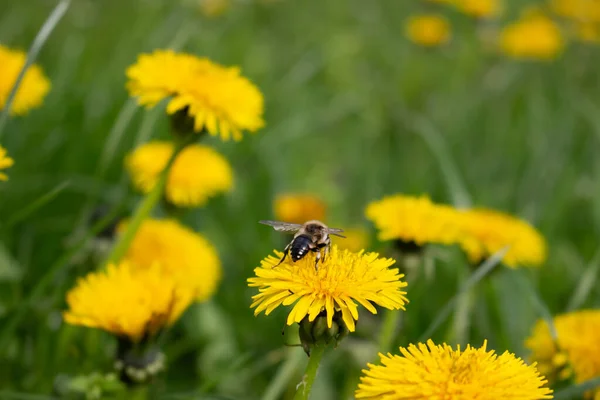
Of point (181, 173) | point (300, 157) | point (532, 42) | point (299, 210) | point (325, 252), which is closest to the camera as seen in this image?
point (325, 252)

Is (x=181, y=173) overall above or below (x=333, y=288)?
above

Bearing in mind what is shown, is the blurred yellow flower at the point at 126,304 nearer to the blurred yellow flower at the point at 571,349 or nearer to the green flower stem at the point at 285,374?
the green flower stem at the point at 285,374

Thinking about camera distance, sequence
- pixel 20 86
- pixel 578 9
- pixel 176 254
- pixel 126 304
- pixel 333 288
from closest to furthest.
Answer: pixel 333 288 < pixel 126 304 < pixel 20 86 < pixel 176 254 < pixel 578 9

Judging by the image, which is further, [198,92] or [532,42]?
[532,42]

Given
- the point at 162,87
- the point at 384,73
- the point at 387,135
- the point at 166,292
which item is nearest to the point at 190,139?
the point at 162,87

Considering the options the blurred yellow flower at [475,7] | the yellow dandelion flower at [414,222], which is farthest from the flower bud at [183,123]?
the blurred yellow flower at [475,7]

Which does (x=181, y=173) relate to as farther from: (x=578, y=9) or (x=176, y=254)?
(x=578, y=9)

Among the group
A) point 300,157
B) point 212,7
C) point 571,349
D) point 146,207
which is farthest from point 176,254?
point 212,7
